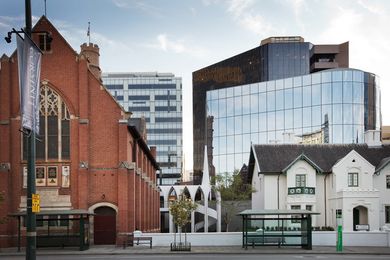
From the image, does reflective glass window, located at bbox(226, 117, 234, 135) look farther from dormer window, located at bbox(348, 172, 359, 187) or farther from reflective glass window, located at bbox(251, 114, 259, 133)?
dormer window, located at bbox(348, 172, 359, 187)

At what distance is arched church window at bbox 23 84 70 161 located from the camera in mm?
41031

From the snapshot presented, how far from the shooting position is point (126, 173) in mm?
40406

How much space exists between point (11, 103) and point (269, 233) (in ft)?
67.8

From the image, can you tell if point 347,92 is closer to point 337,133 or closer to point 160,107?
point 337,133

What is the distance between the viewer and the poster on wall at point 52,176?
40.9 m

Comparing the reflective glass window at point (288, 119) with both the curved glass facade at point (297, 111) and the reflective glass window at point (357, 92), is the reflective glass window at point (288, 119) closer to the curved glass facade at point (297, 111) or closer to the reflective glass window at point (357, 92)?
the curved glass facade at point (297, 111)

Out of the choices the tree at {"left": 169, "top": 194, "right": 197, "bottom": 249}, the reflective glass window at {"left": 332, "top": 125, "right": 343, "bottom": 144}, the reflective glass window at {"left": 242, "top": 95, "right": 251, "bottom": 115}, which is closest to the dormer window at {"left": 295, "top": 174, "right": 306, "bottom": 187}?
the tree at {"left": 169, "top": 194, "right": 197, "bottom": 249}

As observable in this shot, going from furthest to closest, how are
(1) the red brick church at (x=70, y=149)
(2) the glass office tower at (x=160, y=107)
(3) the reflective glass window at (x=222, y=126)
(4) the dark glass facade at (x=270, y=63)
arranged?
(2) the glass office tower at (x=160, y=107)
(4) the dark glass facade at (x=270, y=63)
(3) the reflective glass window at (x=222, y=126)
(1) the red brick church at (x=70, y=149)

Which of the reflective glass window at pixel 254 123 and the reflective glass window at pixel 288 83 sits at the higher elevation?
the reflective glass window at pixel 288 83

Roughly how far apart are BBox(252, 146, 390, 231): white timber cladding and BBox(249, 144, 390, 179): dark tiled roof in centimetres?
100

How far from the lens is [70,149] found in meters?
41.0

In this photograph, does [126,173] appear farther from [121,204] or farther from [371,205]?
[371,205]

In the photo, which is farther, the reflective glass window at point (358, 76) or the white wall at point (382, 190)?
the reflective glass window at point (358, 76)

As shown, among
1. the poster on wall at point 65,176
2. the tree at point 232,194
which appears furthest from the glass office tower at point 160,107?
the poster on wall at point 65,176
